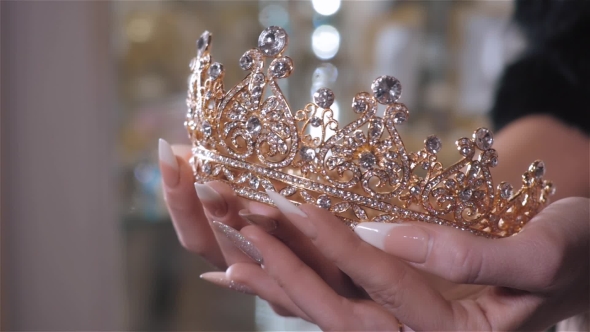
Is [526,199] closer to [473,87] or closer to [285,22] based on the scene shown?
[473,87]

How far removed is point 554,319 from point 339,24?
1.45 metres

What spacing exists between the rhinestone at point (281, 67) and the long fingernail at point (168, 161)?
0.16 meters

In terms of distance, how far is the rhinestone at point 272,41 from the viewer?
0.63m

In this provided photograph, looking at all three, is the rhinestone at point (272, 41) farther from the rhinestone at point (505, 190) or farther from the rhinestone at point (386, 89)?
the rhinestone at point (505, 190)

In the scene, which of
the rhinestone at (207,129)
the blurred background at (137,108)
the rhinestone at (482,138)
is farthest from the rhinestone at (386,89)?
the blurred background at (137,108)

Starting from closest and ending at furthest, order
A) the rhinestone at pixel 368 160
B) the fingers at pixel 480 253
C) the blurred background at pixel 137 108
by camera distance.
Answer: the fingers at pixel 480 253 → the rhinestone at pixel 368 160 → the blurred background at pixel 137 108

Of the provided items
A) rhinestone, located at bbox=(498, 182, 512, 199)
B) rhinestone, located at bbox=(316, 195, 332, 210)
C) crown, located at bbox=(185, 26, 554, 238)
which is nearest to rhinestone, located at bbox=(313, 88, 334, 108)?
crown, located at bbox=(185, 26, 554, 238)

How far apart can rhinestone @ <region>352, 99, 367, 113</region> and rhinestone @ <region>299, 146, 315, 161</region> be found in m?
0.07

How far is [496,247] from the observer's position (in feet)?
1.69

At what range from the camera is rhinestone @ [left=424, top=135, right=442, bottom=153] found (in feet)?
2.01

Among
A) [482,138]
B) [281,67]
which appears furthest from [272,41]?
[482,138]

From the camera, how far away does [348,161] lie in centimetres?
62

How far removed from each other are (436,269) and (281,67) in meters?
0.28

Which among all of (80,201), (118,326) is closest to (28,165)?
(80,201)
